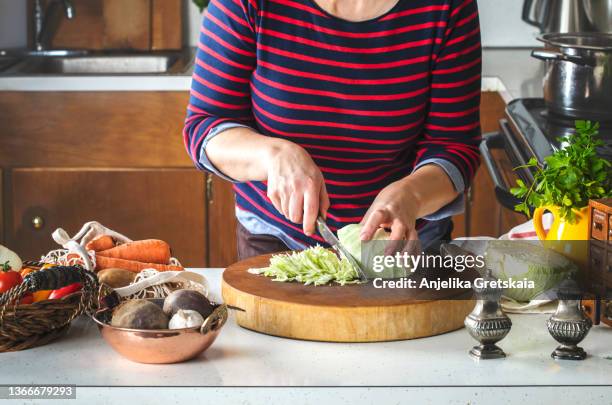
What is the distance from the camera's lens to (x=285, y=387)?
3.51 feet

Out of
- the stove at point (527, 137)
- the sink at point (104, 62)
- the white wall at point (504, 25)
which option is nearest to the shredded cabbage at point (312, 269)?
the stove at point (527, 137)

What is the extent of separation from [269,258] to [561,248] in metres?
0.45

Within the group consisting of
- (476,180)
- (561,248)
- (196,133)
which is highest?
(196,133)

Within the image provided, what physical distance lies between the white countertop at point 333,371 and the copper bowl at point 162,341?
15mm

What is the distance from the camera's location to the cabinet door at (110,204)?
2908 mm

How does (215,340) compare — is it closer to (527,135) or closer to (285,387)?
(285,387)

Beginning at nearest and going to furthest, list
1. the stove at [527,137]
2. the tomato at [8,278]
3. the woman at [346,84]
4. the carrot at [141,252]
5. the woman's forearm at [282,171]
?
1. the tomato at [8,278]
2. the woman's forearm at [282,171]
3. the carrot at [141,252]
4. the woman at [346,84]
5. the stove at [527,137]

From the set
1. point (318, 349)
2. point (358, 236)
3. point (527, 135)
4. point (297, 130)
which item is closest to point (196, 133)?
point (297, 130)

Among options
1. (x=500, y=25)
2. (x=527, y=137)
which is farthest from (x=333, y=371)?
(x=500, y=25)

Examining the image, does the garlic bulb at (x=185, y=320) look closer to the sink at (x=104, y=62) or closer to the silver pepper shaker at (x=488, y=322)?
the silver pepper shaker at (x=488, y=322)

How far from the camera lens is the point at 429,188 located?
1.46 meters

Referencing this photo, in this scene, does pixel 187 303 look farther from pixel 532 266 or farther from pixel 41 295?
pixel 532 266

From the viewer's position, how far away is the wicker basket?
3.74 ft

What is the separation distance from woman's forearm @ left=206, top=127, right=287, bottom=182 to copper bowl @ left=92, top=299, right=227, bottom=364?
32 centimetres
